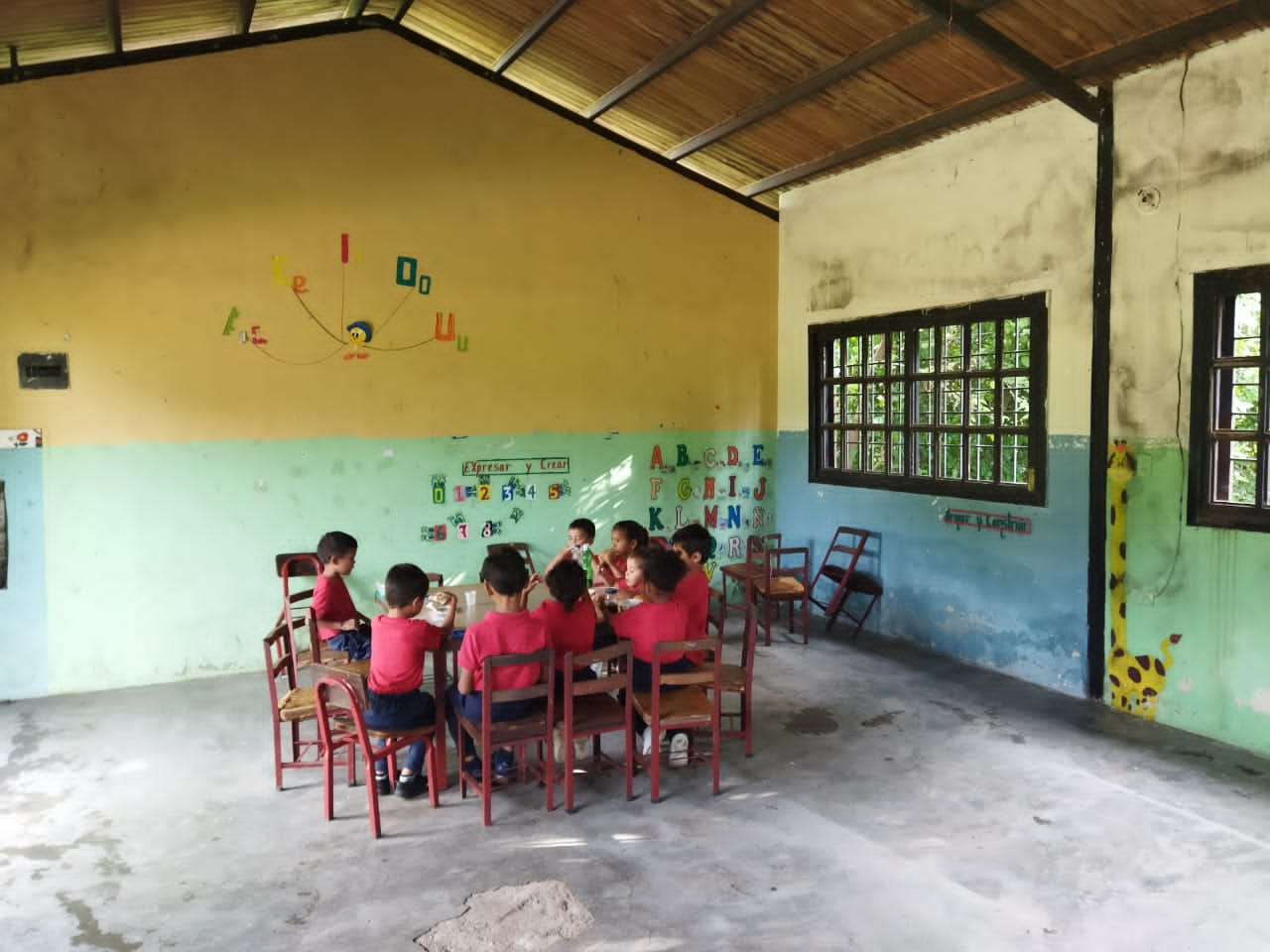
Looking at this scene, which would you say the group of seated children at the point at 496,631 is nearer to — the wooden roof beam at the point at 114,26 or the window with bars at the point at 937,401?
the window with bars at the point at 937,401

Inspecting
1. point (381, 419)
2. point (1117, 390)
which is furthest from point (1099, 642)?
point (381, 419)

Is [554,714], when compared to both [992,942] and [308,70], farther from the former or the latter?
[308,70]

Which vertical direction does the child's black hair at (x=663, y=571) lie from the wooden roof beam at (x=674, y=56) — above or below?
below

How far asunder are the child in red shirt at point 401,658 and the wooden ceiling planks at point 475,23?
3.88 meters

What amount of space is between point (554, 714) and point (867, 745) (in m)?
1.75

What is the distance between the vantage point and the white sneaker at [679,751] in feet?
13.9

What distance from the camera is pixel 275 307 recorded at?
19.5ft

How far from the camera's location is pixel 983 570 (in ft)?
19.4

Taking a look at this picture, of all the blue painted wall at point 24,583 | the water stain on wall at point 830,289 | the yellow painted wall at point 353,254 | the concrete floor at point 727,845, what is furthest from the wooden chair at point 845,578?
the blue painted wall at point 24,583

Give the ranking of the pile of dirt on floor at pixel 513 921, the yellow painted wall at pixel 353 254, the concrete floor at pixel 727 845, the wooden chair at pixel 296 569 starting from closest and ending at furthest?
1. the pile of dirt on floor at pixel 513 921
2. the concrete floor at pixel 727 845
3. the yellow painted wall at pixel 353 254
4. the wooden chair at pixel 296 569

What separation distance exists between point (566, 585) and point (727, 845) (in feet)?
4.07

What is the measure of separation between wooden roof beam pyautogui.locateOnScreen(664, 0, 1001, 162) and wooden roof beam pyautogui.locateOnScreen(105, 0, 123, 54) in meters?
3.81

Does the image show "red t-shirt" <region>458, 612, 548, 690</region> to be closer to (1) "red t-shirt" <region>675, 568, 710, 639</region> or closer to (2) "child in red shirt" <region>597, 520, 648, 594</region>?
(1) "red t-shirt" <region>675, 568, 710, 639</region>

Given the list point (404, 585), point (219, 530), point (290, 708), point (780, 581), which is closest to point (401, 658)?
point (404, 585)
